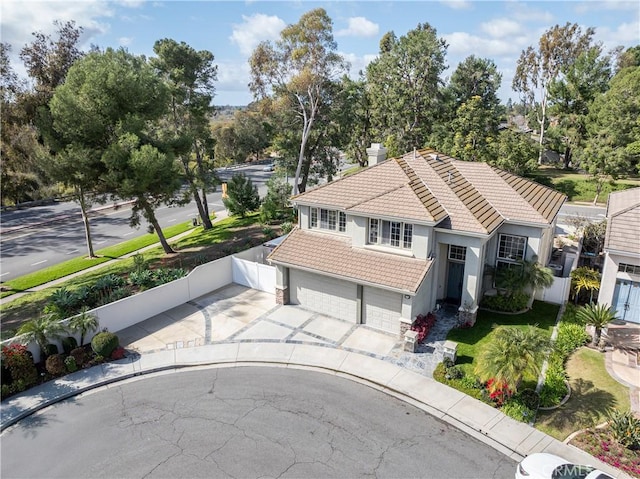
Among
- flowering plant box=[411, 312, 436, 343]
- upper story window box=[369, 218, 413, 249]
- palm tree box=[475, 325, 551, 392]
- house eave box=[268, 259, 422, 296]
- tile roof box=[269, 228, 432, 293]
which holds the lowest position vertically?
flowering plant box=[411, 312, 436, 343]

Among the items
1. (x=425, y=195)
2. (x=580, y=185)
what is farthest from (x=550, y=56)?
(x=425, y=195)

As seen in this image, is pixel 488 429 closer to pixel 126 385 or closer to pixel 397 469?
pixel 397 469

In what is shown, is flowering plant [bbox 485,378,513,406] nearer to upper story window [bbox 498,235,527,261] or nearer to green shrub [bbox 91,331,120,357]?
upper story window [bbox 498,235,527,261]

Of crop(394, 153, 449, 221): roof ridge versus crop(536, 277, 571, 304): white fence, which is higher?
crop(394, 153, 449, 221): roof ridge

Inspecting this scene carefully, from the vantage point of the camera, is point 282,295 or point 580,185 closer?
point 282,295

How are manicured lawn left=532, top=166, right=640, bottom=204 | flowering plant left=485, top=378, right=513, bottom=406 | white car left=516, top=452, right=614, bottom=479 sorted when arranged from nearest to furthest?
1. white car left=516, top=452, right=614, bottom=479
2. flowering plant left=485, top=378, right=513, bottom=406
3. manicured lawn left=532, top=166, right=640, bottom=204

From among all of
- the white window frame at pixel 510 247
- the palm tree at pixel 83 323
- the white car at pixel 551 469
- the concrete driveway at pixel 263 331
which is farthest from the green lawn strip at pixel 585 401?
the palm tree at pixel 83 323

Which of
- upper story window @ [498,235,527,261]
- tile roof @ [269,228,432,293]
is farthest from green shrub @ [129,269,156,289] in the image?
upper story window @ [498,235,527,261]

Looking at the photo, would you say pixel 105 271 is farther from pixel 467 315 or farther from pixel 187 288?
pixel 467 315
